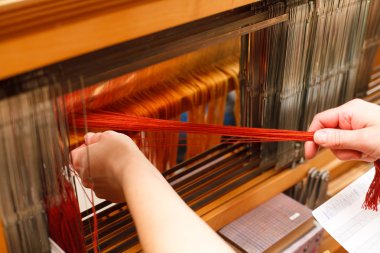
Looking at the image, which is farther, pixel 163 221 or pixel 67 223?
pixel 67 223

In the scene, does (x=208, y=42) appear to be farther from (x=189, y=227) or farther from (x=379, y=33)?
(x=379, y=33)

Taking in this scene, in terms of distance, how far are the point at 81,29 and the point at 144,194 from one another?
26 centimetres

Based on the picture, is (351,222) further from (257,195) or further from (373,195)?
(257,195)

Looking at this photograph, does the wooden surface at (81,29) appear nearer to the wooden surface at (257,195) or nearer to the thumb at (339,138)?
the thumb at (339,138)

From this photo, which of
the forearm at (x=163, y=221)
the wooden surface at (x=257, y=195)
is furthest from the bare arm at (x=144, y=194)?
the wooden surface at (x=257, y=195)

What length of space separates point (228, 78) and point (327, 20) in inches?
15.4

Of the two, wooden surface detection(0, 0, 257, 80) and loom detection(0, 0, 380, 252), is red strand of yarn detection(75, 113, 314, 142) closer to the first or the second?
loom detection(0, 0, 380, 252)

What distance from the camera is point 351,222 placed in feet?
3.30

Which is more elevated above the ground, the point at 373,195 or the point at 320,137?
the point at 320,137

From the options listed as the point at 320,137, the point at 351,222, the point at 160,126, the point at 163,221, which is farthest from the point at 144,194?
the point at 351,222

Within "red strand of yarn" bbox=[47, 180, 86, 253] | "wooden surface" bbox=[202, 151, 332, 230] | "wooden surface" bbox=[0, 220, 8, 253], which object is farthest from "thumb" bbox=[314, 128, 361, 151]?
"wooden surface" bbox=[0, 220, 8, 253]

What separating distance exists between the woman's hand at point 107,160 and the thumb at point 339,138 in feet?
1.16

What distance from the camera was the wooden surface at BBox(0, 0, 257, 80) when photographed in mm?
577

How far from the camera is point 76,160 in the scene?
2.68ft
